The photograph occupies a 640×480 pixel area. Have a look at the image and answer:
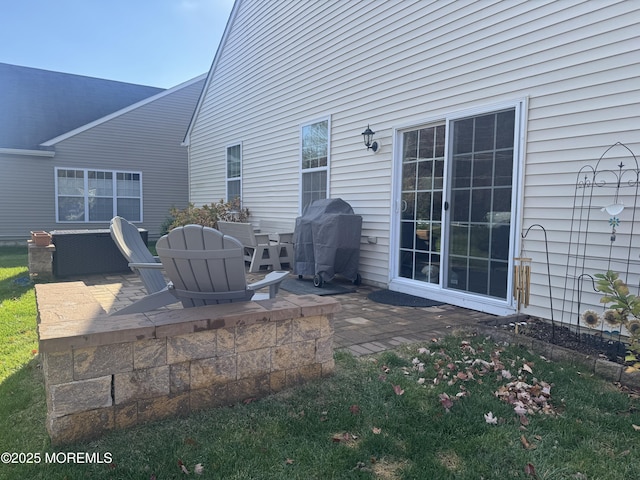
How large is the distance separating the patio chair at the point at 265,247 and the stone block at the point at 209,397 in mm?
4736

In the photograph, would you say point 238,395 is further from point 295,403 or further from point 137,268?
point 137,268

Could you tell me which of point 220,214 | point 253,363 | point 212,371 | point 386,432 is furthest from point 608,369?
point 220,214

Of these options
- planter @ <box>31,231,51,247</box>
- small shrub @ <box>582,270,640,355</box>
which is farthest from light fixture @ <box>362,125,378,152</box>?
planter @ <box>31,231,51,247</box>

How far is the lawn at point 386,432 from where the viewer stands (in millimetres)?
1866

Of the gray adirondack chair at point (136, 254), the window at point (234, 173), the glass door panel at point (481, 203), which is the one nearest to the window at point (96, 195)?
the window at point (234, 173)

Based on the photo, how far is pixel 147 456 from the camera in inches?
76.0

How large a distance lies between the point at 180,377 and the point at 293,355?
69 centimetres

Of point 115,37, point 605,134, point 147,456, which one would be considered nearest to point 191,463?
point 147,456

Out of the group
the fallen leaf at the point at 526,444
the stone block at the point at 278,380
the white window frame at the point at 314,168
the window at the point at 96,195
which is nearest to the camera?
the fallen leaf at the point at 526,444

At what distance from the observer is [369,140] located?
19.5 feet

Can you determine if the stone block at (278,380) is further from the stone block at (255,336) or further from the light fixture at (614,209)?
the light fixture at (614,209)

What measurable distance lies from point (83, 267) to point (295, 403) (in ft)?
18.5

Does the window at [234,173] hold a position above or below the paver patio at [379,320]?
above

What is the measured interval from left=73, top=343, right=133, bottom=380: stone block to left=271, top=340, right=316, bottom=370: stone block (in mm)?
826
